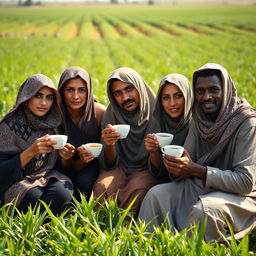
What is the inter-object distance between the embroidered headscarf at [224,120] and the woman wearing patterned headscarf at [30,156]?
1.40 m

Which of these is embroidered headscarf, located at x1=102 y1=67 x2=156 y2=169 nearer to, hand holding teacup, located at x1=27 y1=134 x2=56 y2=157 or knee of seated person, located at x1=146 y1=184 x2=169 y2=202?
knee of seated person, located at x1=146 y1=184 x2=169 y2=202

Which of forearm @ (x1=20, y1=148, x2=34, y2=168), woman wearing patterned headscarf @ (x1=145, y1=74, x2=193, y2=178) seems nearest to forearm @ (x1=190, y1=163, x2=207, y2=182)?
woman wearing patterned headscarf @ (x1=145, y1=74, x2=193, y2=178)

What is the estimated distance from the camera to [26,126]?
3.65 meters

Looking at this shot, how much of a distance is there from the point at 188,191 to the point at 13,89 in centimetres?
739

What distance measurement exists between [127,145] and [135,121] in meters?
0.30

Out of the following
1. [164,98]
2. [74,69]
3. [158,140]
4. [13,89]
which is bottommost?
[13,89]

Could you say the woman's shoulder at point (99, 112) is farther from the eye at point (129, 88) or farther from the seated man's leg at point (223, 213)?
Result: the seated man's leg at point (223, 213)

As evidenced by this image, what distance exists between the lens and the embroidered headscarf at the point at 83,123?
3982 millimetres

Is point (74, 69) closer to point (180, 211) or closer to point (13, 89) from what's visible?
point (180, 211)

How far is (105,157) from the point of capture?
3871mm

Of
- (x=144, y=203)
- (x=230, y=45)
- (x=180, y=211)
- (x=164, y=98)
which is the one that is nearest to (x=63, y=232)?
(x=144, y=203)

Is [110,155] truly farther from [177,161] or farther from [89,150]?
[177,161]

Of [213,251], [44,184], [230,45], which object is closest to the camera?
[213,251]

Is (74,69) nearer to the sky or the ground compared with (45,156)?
nearer to the sky
